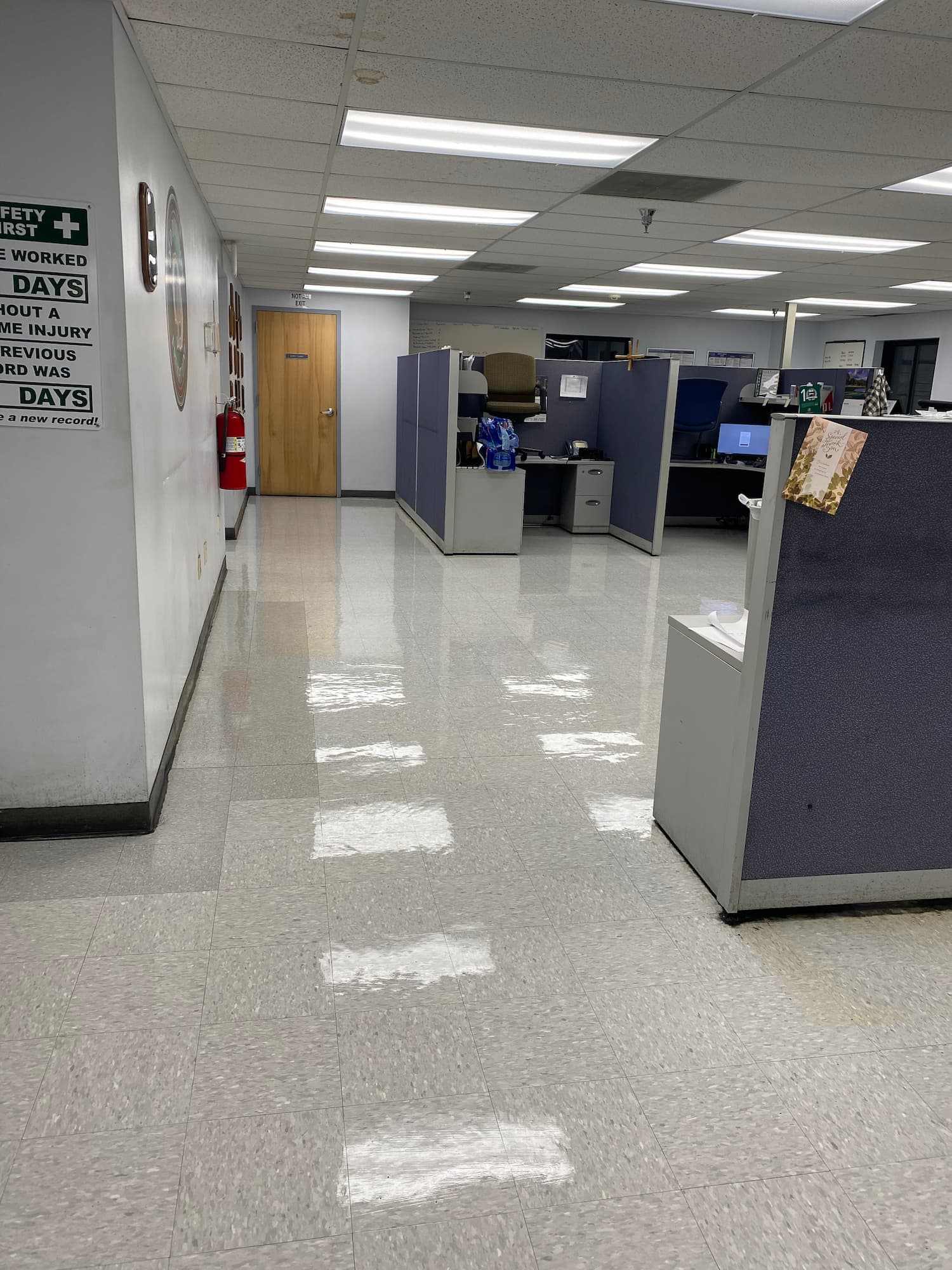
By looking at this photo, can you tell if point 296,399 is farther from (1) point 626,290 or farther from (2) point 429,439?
(1) point 626,290

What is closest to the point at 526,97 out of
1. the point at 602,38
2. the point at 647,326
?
the point at 602,38

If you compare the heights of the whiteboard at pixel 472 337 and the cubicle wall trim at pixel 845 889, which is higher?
the whiteboard at pixel 472 337

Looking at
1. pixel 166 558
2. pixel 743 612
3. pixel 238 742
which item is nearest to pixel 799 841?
pixel 743 612

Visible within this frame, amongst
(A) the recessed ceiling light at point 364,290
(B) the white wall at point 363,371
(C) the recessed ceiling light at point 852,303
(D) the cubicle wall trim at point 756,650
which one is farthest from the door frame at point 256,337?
(D) the cubicle wall trim at point 756,650

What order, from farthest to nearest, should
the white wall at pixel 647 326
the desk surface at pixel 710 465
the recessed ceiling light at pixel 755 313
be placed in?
the white wall at pixel 647 326 → the recessed ceiling light at pixel 755 313 → the desk surface at pixel 710 465

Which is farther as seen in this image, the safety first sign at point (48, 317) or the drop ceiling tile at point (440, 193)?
the drop ceiling tile at point (440, 193)

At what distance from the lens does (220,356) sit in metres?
5.71

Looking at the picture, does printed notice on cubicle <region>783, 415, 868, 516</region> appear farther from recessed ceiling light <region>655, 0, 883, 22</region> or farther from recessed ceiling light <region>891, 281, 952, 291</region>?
recessed ceiling light <region>891, 281, 952, 291</region>

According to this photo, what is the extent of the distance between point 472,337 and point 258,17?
8.65 m

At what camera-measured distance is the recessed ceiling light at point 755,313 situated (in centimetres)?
988

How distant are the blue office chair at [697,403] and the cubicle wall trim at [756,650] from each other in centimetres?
622

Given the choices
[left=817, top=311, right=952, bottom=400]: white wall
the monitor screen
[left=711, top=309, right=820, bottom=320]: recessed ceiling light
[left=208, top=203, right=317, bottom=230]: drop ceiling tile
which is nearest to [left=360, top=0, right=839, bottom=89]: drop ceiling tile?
[left=208, top=203, right=317, bottom=230]: drop ceiling tile

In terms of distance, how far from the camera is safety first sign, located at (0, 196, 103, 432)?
7.43 ft

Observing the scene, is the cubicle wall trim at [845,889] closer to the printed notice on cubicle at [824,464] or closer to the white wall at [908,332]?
the printed notice on cubicle at [824,464]
